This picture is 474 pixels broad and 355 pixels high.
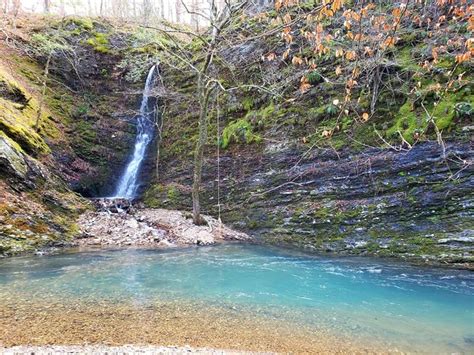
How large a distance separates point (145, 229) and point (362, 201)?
22.4 ft

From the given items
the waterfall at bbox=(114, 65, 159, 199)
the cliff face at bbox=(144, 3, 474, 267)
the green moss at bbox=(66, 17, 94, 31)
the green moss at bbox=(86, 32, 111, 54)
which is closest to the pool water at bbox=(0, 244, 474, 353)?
the cliff face at bbox=(144, 3, 474, 267)

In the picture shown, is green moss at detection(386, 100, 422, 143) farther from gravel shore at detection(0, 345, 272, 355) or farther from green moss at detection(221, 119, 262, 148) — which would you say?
gravel shore at detection(0, 345, 272, 355)

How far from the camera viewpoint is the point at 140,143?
59.0 ft

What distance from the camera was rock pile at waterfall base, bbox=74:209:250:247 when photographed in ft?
35.3

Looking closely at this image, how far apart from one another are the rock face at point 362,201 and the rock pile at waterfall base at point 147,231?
0.86 metres

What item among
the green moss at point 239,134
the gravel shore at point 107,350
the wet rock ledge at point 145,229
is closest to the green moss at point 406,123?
the green moss at point 239,134

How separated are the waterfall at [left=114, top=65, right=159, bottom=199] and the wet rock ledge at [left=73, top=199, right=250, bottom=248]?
243 centimetres

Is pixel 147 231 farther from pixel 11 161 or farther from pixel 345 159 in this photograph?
pixel 345 159

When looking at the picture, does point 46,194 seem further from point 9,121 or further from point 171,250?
point 171,250

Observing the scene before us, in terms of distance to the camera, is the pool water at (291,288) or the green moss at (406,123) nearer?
the pool water at (291,288)

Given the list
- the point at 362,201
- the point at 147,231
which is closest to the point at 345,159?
the point at 362,201

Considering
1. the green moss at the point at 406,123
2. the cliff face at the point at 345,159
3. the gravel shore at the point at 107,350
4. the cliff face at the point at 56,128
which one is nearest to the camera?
the gravel shore at the point at 107,350

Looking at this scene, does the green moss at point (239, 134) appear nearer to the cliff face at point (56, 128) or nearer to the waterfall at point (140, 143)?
the waterfall at point (140, 143)

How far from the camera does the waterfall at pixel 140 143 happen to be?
1606cm
